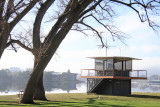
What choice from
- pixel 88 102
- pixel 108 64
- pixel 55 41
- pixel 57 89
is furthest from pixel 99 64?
pixel 57 89

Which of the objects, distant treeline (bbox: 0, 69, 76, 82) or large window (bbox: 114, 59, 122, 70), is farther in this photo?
distant treeline (bbox: 0, 69, 76, 82)

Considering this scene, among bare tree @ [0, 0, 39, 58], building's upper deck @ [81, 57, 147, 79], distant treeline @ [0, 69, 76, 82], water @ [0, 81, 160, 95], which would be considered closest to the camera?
bare tree @ [0, 0, 39, 58]

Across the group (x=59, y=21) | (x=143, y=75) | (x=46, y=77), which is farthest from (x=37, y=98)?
(x=46, y=77)

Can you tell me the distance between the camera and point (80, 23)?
69.5ft

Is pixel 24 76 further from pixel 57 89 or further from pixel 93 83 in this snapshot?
pixel 93 83

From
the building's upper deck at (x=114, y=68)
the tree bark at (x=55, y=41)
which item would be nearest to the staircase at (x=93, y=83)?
the building's upper deck at (x=114, y=68)

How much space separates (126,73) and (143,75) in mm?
2832

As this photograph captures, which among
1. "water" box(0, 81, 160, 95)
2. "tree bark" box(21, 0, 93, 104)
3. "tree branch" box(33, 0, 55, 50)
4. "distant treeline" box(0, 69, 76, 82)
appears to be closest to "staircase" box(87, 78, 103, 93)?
"tree branch" box(33, 0, 55, 50)

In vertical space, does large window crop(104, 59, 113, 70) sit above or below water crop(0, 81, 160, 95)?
above

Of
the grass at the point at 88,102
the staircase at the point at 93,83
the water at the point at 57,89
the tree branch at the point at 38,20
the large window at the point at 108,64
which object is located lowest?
the water at the point at 57,89

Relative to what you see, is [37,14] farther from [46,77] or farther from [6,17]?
[46,77]

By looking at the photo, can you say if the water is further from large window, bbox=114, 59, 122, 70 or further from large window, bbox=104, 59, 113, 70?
large window, bbox=114, 59, 122, 70

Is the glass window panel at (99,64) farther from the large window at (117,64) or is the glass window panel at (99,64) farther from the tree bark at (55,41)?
the tree bark at (55,41)

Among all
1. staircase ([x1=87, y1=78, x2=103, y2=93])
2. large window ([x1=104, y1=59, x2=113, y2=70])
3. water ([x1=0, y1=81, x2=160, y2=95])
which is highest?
large window ([x1=104, y1=59, x2=113, y2=70])
